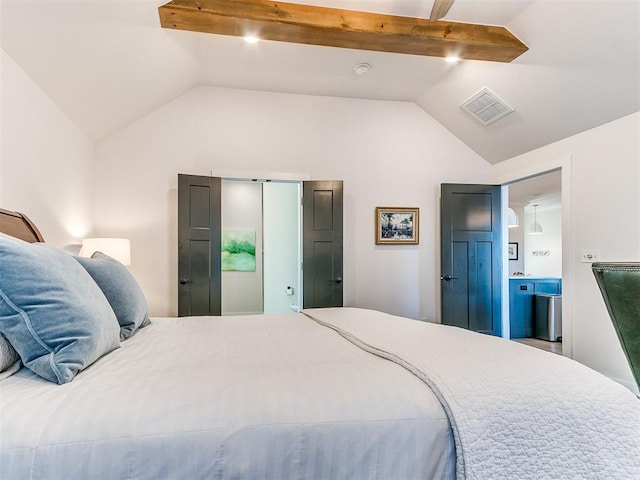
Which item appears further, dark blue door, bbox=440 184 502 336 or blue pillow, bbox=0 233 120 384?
dark blue door, bbox=440 184 502 336

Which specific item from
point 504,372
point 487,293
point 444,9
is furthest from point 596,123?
point 504,372

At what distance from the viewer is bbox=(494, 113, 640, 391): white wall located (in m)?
2.98

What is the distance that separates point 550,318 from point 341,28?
15.4ft

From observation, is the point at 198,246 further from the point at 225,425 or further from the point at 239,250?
the point at 225,425

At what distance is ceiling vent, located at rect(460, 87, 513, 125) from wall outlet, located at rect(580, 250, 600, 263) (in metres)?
1.51

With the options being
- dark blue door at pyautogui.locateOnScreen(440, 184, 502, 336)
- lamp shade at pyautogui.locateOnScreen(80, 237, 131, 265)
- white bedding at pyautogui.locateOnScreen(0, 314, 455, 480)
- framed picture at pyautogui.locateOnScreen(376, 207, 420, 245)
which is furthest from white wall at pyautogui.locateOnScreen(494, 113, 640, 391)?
lamp shade at pyautogui.locateOnScreen(80, 237, 131, 265)

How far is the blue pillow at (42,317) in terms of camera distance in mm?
1062

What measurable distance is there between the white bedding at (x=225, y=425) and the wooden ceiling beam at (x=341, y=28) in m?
2.50

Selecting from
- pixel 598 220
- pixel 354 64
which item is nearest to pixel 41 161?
pixel 354 64

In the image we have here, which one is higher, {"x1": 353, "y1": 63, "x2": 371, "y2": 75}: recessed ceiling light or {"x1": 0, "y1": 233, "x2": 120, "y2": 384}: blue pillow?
{"x1": 353, "y1": 63, "x2": 371, "y2": 75}: recessed ceiling light

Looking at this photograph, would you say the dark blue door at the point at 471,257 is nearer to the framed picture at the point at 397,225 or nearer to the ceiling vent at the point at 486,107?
the framed picture at the point at 397,225

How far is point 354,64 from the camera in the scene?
367 cm

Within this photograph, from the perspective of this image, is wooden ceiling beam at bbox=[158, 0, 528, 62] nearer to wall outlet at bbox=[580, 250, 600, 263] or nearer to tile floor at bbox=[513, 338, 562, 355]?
wall outlet at bbox=[580, 250, 600, 263]

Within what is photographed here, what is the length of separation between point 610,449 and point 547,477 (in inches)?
8.0
